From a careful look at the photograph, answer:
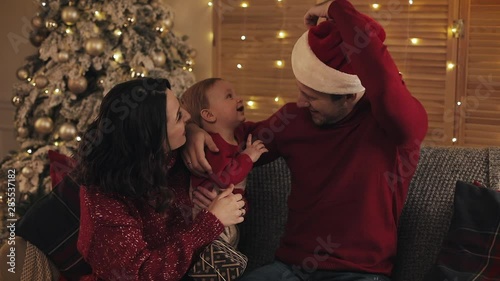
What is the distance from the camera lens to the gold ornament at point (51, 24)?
3.85 m

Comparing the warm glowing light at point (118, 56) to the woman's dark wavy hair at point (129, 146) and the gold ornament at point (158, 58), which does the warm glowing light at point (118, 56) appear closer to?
the gold ornament at point (158, 58)

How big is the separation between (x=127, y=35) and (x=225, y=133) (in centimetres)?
182

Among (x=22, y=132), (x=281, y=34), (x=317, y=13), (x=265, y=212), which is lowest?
(x=22, y=132)

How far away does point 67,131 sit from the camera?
150 inches

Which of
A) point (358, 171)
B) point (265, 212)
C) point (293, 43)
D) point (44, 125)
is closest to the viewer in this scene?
point (358, 171)

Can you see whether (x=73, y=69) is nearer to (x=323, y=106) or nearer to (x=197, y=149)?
(x=197, y=149)

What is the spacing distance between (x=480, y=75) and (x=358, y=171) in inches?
79.3

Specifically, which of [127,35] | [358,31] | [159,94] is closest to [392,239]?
[358,31]

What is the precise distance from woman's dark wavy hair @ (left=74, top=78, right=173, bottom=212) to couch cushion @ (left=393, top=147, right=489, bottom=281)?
74 cm

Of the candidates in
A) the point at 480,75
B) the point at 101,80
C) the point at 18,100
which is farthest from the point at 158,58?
the point at 480,75

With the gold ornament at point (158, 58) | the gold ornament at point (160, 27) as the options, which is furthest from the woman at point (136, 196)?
the gold ornament at point (160, 27)

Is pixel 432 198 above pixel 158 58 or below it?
below

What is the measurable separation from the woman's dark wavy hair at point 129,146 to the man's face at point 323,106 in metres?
0.43

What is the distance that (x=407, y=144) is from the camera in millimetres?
2012
